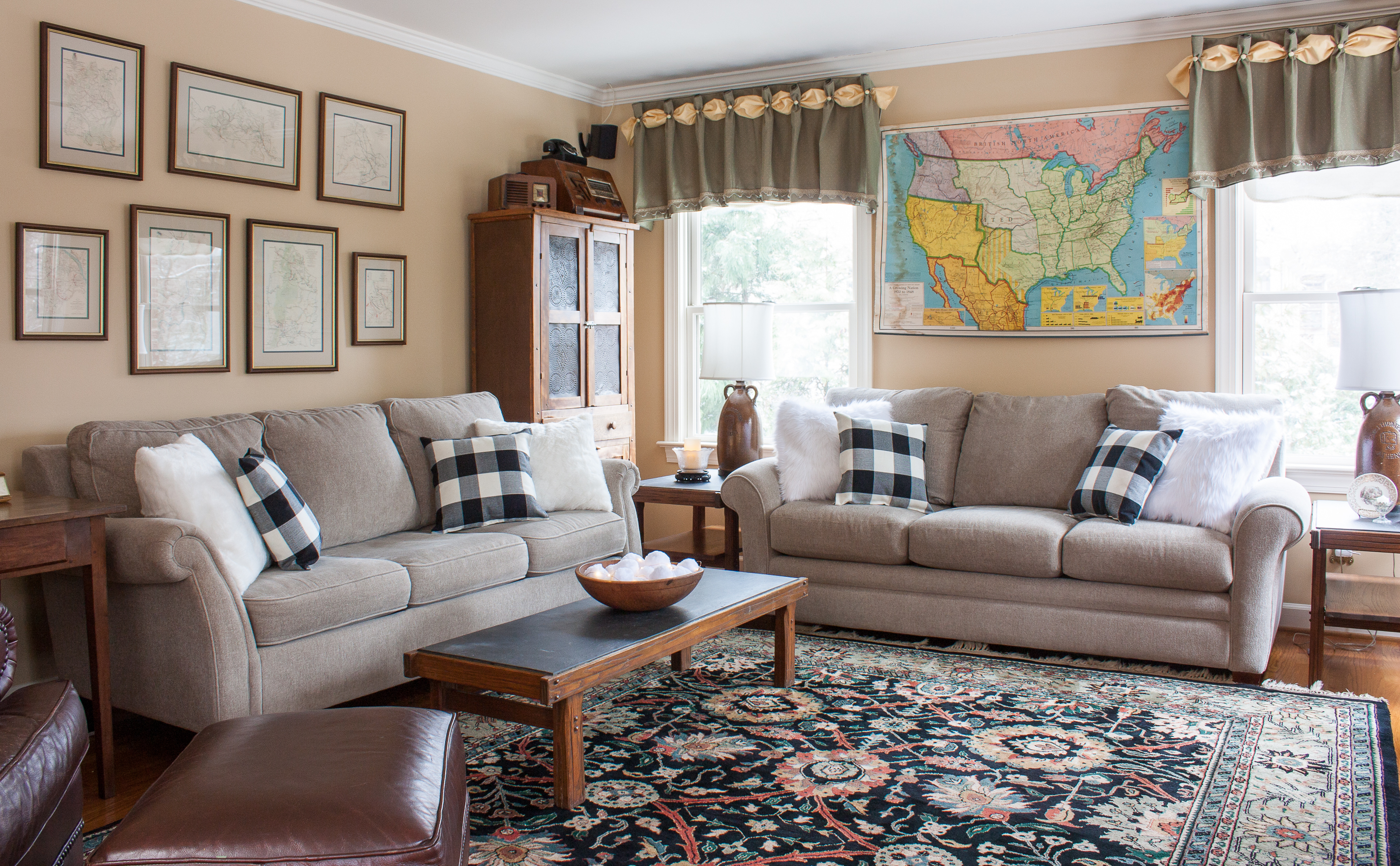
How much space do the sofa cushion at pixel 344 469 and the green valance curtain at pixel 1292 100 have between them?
342 cm

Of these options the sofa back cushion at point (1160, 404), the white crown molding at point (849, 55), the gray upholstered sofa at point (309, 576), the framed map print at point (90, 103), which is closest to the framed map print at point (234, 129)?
the framed map print at point (90, 103)

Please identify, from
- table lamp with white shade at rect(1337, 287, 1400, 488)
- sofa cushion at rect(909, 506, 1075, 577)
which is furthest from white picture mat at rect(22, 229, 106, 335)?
table lamp with white shade at rect(1337, 287, 1400, 488)

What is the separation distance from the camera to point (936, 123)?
4840mm

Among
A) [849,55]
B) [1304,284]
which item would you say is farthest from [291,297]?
[1304,284]

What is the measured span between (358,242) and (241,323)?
673 mm

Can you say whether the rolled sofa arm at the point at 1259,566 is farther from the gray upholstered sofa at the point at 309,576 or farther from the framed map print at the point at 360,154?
the framed map print at the point at 360,154

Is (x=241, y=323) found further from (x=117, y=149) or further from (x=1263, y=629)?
(x=1263, y=629)

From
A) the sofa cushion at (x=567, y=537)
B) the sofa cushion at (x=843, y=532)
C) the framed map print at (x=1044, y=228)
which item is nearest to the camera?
the sofa cushion at (x=567, y=537)

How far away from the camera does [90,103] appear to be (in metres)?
3.39

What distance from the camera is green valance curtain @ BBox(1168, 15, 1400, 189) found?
3984mm

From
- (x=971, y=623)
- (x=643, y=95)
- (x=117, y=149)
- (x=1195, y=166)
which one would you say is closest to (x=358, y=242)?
(x=117, y=149)

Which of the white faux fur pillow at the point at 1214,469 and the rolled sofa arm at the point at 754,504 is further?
the rolled sofa arm at the point at 754,504

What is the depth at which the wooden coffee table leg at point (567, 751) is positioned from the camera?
97.0 inches

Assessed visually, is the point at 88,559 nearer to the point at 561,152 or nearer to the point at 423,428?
the point at 423,428
